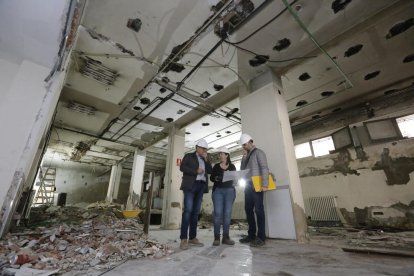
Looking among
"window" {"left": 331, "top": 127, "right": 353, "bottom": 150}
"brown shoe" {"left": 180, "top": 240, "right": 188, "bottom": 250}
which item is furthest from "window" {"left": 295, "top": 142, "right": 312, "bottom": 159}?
"brown shoe" {"left": 180, "top": 240, "right": 188, "bottom": 250}

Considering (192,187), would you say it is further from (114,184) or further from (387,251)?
(114,184)

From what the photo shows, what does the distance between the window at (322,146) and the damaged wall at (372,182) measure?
0.72ft

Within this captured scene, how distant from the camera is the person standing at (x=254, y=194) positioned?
2.76 m

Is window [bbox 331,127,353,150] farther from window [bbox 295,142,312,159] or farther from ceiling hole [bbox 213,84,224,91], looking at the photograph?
ceiling hole [bbox 213,84,224,91]

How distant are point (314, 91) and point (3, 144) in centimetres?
577

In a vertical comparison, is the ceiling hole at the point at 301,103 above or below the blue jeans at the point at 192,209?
above

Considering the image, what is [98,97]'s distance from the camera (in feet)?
16.4

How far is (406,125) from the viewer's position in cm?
490

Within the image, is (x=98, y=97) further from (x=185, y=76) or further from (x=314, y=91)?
(x=314, y=91)

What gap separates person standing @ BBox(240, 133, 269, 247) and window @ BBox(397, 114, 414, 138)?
449 centimetres

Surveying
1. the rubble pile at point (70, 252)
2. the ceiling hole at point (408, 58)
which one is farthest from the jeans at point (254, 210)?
the ceiling hole at point (408, 58)

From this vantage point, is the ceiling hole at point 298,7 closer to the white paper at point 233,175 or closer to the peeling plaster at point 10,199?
the white paper at point 233,175

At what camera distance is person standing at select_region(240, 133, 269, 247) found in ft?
9.07

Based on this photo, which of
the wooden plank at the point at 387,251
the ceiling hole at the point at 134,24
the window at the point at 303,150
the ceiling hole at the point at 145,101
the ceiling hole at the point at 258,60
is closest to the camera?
the wooden plank at the point at 387,251
